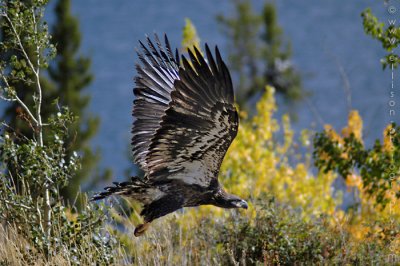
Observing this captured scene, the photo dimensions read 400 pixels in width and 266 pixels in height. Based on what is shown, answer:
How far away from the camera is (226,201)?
7.93 metres

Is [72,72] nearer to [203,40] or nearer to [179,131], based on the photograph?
[179,131]

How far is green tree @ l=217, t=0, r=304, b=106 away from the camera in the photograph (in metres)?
52.2

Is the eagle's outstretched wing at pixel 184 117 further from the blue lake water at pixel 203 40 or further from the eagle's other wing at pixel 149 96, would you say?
the blue lake water at pixel 203 40

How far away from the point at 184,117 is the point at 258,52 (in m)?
48.7

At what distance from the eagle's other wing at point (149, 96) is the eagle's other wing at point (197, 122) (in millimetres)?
664

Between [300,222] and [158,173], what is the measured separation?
4.82ft

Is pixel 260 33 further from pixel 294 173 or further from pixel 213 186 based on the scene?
pixel 213 186

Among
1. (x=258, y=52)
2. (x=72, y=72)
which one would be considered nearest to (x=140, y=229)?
(x=72, y=72)

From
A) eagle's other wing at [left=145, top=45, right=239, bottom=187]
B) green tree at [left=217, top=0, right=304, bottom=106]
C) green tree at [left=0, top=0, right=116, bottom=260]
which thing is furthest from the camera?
green tree at [left=217, top=0, right=304, bottom=106]

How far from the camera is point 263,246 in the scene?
25.0 feet

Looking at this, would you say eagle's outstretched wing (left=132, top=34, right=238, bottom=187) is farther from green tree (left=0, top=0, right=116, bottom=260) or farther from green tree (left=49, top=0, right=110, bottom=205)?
green tree (left=49, top=0, right=110, bottom=205)
